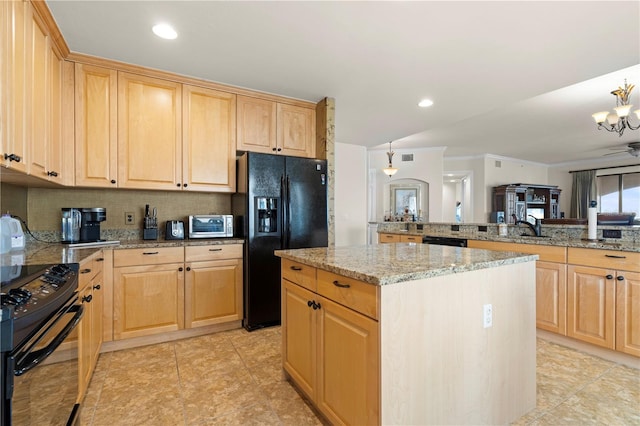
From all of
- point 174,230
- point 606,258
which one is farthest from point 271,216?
point 606,258

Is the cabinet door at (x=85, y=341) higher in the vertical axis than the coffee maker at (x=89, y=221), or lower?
lower

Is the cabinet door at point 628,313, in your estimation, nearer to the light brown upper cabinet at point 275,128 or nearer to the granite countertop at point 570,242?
the granite countertop at point 570,242

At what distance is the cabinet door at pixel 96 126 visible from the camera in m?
2.58

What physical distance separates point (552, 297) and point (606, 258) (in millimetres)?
535

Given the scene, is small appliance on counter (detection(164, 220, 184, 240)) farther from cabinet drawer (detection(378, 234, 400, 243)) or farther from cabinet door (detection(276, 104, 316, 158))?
cabinet drawer (detection(378, 234, 400, 243))

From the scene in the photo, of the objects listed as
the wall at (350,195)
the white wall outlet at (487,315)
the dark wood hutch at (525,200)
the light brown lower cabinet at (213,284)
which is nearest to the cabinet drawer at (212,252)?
the light brown lower cabinet at (213,284)

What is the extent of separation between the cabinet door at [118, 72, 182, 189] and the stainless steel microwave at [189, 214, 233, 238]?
1.23ft

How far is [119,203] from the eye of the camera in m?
3.07

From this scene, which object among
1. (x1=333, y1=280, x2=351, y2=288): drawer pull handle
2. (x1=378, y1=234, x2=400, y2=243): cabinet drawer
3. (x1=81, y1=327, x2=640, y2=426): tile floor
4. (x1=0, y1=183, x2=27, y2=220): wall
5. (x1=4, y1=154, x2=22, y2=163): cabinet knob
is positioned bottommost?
(x1=81, y1=327, x2=640, y2=426): tile floor

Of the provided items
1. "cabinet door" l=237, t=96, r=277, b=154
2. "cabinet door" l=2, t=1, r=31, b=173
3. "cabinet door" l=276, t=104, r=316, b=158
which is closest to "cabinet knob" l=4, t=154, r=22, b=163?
"cabinet door" l=2, t=1, r=31, b=173

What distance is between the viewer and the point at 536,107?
14.2 ft

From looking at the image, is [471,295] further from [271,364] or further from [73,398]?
[73,398]

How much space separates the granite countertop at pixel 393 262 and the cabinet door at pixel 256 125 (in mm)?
1678

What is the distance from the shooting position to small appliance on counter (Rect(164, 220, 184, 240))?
3044 mm
